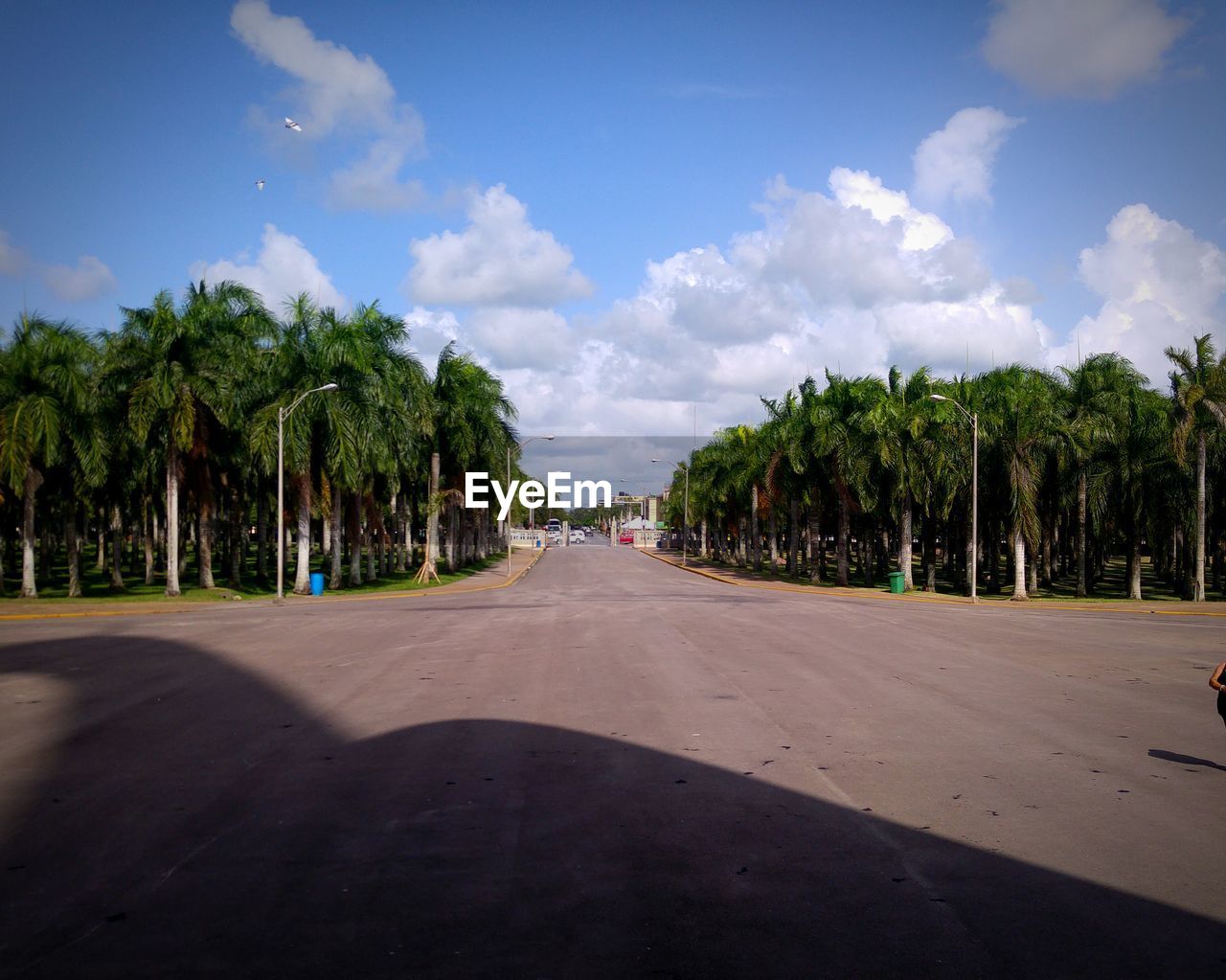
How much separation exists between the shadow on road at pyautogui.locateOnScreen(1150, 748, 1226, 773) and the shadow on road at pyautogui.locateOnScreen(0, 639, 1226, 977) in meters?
4.32

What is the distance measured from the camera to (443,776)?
8688 millimetres

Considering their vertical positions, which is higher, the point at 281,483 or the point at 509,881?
the point at 281,483

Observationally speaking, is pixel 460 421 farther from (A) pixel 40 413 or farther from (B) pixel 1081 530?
(B) pixel 1081 530

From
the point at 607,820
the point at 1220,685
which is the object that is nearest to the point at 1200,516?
the point at 1220,685

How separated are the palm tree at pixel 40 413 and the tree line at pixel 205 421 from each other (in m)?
0.05

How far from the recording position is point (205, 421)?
3591 cm

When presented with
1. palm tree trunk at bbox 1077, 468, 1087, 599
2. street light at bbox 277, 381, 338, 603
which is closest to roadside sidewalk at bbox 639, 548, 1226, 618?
palm tree trunk at bbox 1077, 468, 1087, 599

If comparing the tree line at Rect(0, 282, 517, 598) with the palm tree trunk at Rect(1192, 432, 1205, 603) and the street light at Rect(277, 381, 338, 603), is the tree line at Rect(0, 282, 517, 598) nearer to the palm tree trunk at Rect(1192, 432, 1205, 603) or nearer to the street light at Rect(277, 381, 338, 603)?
the street light at Rect(277, 381, 338, 603)

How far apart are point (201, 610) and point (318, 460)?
35.0ft

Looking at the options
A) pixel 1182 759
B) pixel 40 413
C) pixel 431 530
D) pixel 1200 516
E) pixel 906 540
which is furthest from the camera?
pixel 431 530

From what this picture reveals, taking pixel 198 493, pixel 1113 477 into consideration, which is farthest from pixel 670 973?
pixel 1113 477

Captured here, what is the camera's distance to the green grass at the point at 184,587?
114ft

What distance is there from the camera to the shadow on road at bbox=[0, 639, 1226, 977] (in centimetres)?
499

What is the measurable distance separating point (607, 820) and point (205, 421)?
33.1m
